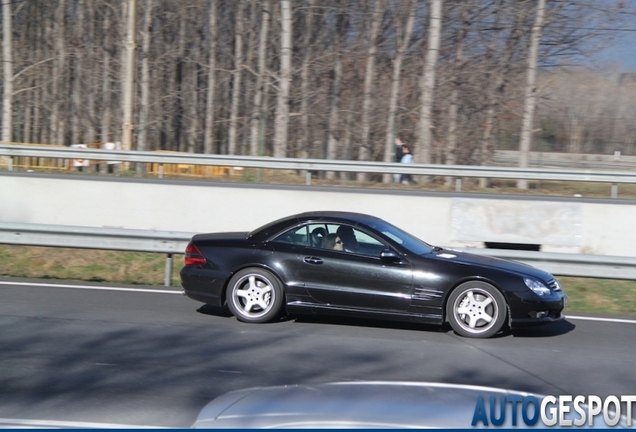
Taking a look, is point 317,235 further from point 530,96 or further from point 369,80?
point 369,80

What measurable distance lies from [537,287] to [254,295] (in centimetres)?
319

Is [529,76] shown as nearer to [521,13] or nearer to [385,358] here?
[521,13]

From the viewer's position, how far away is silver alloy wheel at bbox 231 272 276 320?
8.84 metres

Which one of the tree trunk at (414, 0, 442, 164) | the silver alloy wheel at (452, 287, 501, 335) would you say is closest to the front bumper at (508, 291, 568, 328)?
the silver alloy wheel at (452, 287, 501, 335)

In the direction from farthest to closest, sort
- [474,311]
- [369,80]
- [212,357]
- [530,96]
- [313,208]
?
[369,80], [530,96], [313,208], [474,311], [212,357]

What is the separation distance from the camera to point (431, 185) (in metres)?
22.0

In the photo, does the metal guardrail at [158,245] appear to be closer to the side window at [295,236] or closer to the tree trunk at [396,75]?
the side window at [295,236]

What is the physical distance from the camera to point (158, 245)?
1145 cm

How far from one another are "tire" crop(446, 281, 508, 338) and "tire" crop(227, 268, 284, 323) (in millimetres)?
1968

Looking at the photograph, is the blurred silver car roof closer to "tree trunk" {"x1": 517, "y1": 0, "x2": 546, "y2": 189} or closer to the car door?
the car door

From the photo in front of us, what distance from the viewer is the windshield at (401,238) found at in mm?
8805

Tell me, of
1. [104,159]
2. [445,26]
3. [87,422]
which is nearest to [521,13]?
[445,26]

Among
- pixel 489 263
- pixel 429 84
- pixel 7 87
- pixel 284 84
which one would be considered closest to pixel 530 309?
pixel 489 263

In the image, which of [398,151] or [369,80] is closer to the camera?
[398,151]
